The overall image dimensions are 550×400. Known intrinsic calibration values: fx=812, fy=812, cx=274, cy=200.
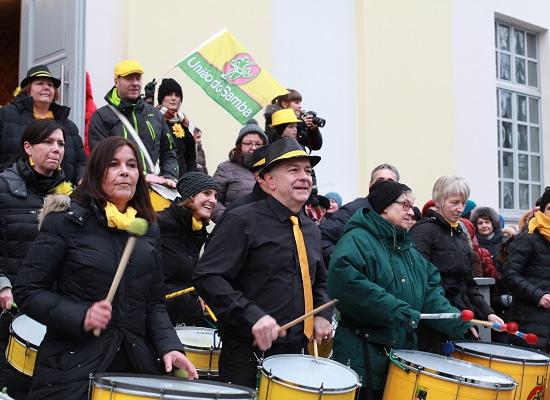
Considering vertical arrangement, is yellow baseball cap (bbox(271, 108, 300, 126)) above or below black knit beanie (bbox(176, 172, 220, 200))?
above

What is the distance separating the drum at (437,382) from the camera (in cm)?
399

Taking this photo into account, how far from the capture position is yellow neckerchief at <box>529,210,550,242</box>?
653 cm

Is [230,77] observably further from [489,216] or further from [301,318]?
[301,318]

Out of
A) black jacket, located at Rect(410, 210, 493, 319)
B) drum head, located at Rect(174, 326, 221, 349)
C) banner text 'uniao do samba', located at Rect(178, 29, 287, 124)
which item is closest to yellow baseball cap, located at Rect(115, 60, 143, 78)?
banner text 'uniao do samba', located at Rect(178, 29, 287, 124)

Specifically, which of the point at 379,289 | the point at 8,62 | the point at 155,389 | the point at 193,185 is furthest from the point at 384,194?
the point at 8,62

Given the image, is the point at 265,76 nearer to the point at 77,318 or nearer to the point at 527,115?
the point at 77,318

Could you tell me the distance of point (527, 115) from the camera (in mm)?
13906

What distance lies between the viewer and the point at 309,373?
3.65 meters

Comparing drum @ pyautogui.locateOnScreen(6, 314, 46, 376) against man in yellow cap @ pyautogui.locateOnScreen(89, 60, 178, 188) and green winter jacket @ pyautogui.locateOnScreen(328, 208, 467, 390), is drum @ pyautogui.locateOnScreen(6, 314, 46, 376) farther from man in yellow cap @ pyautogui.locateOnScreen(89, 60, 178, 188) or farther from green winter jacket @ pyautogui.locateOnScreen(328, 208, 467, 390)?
man in yellow cap @ pyautogui.locateOnScreen(89, 60, 178, 188)

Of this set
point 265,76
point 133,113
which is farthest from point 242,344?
point 265,76

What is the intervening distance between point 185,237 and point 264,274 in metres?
1.62

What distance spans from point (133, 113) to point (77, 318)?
11.4 ft

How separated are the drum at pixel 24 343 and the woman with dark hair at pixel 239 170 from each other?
7.52 ft

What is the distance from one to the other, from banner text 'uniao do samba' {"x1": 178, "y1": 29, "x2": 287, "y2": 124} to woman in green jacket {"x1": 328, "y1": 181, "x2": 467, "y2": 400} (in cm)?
296
